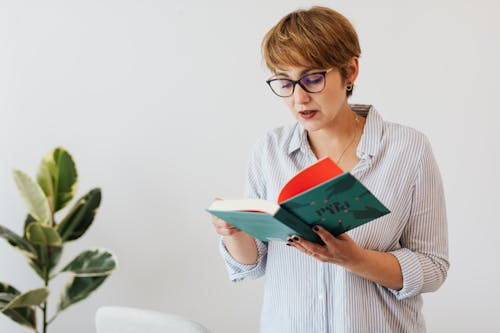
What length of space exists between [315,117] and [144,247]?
4.31 feet

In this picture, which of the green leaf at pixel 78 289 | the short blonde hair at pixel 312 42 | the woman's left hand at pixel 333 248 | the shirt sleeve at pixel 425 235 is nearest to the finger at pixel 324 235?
the woman's left hand at pixel 333 248

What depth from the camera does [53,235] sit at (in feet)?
6.51

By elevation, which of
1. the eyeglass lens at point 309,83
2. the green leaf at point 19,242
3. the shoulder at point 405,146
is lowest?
the green leaf at point 19,242

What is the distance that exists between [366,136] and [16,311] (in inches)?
51.9

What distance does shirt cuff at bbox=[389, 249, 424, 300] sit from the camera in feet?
4.44

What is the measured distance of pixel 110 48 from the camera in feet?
7.86

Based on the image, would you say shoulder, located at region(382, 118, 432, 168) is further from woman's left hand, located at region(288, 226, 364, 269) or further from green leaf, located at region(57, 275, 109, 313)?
green leaf, located at region(57, 275, 109, 313)

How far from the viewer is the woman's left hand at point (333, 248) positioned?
46.3 inches

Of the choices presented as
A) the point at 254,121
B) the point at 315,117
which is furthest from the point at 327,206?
the point at 254,121

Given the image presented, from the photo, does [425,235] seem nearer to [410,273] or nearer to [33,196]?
[410,273]

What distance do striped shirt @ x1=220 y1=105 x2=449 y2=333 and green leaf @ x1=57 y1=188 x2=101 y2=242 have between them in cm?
85

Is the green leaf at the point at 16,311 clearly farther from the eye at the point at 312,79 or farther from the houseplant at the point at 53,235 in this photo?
the eye at the point at 312,79

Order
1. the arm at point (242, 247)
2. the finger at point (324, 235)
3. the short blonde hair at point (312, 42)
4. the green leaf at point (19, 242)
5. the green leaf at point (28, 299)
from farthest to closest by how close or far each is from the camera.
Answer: the green leaf at point (19, 242) → the green leaf at point (28, 299) → the arm at point (242, 247) → the short blonde hair at point (312, 42) → the finger at point (324, 235)

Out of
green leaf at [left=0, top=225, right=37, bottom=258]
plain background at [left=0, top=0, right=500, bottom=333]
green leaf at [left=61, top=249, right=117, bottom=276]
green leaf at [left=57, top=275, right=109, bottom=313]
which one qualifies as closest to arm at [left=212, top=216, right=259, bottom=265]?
green leaf at [left=61, top=249, right=117, bottom=276]
